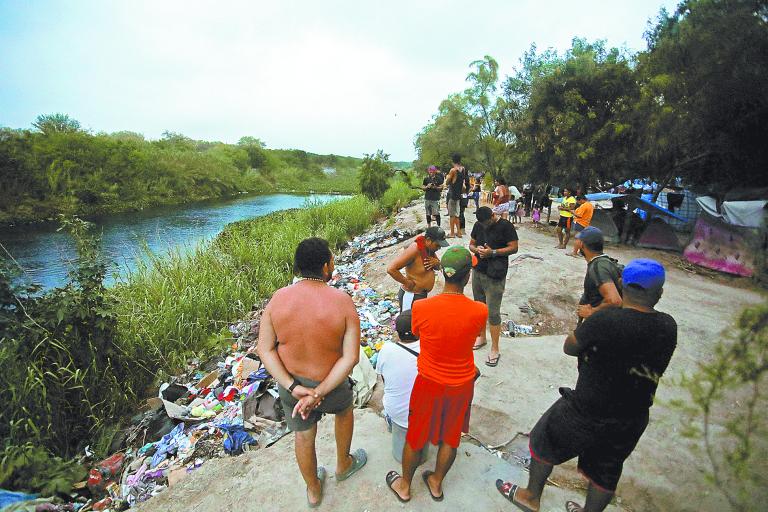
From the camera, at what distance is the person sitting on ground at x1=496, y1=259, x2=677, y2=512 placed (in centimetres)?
156

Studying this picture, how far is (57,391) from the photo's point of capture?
3326 millimetres

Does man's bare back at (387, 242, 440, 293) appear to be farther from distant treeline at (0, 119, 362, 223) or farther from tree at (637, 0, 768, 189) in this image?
distant treeline at (0, 119, 362, 223)

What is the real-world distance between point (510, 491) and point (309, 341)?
4.87ft

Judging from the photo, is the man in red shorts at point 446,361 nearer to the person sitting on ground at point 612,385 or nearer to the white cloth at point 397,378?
the white cloth at point 397,378

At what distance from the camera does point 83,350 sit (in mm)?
3600

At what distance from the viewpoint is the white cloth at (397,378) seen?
2.08m

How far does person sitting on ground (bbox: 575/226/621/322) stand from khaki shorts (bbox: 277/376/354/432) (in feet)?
5.51

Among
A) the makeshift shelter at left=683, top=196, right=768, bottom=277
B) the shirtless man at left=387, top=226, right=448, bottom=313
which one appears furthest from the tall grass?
the makeshift shelter at left=683, top=196, right=768, bottom=277

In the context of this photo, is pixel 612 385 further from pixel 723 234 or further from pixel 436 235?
pixel 723 234

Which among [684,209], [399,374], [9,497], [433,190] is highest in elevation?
[433,190]

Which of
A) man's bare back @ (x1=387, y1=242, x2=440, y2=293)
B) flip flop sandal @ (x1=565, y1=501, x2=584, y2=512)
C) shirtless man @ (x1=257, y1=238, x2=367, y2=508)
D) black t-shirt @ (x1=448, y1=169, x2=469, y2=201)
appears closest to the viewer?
shirtless man @ (x1=257, y1=238, x2=367, y2=508)

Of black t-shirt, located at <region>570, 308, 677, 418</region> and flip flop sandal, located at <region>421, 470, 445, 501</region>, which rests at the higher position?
black t-shirt, located at <region>570, 308, 677, 418</region>

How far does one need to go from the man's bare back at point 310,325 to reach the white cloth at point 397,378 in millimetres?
391

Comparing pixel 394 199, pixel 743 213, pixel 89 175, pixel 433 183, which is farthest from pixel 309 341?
pixel 89 175
